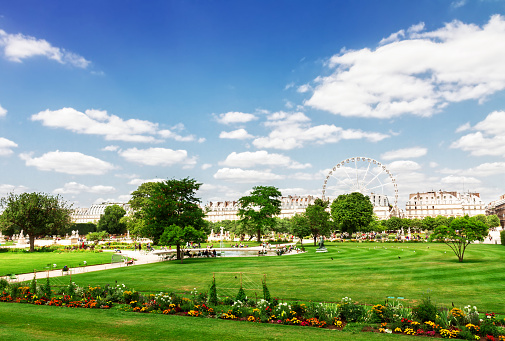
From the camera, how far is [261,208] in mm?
84625

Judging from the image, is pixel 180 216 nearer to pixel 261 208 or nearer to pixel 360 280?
pixel 360 280

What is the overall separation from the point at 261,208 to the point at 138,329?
227 ft

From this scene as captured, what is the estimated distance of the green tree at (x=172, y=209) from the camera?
49.8m

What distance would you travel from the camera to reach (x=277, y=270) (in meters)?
37.9

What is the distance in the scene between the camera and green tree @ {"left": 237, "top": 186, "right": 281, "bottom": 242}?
3226 inches

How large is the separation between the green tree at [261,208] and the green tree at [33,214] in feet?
132

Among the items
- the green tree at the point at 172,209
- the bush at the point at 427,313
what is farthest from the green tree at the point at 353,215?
the bush at the point at 427,313

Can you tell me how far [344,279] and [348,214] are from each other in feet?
244

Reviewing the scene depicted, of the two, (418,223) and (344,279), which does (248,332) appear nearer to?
(344,279)

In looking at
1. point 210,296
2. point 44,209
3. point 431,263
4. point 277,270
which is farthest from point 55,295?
point 44,209

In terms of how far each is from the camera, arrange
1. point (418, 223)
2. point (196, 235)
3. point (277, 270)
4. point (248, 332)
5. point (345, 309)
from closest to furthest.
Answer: point (248, 332) < point (345, 309) < point (277, 270) < point (196, 235) < point (418, 223)

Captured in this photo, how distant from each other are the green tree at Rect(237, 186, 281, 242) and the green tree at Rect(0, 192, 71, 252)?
4029 cm

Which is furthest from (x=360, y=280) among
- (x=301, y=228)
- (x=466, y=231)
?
(x=301, y=228)

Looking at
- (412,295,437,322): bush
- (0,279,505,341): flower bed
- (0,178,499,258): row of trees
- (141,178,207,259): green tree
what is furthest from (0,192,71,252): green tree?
(412,295,437,322): bush
